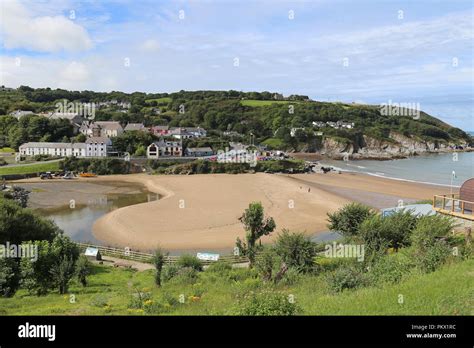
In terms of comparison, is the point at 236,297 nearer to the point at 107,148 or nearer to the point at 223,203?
the point at 223,203

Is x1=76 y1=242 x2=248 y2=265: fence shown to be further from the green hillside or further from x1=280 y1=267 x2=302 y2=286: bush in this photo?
the green hillside

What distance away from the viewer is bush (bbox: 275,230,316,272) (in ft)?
56.7

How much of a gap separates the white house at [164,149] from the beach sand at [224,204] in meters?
14.0

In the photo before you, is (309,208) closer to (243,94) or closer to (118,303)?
(118,303)

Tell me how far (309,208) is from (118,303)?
94.3 ft

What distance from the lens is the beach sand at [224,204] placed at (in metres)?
→ 29.6

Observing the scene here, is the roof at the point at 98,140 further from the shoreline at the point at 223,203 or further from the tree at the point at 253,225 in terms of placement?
the tree at the point at 253,225

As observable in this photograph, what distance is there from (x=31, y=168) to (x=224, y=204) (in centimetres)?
4018

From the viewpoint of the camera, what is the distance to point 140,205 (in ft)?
133

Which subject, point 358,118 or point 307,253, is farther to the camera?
point 358,118

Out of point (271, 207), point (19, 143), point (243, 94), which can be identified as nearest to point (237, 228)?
point (271, 207)

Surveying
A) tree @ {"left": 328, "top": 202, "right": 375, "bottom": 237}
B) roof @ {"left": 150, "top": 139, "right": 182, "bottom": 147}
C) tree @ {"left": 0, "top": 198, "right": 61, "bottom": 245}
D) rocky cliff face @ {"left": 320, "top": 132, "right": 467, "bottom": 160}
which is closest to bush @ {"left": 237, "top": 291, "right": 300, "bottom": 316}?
tree @ {"left": 328, "top": 202, "right": 375, "bottom": 237}
